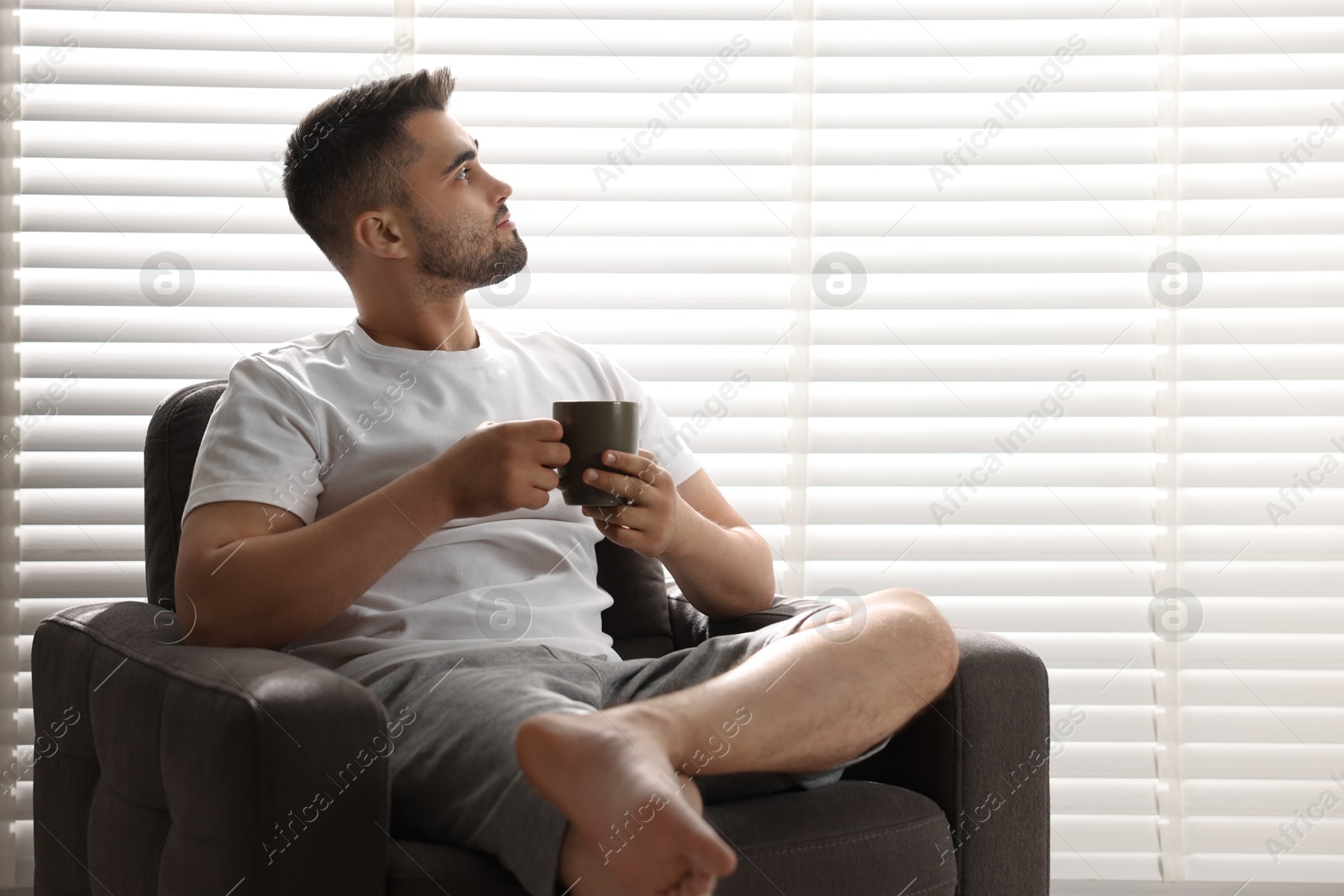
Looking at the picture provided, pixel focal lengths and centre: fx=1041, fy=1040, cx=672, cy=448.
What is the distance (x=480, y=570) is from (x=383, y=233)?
1.90ft

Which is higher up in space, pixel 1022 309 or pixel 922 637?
pixel 1022 309

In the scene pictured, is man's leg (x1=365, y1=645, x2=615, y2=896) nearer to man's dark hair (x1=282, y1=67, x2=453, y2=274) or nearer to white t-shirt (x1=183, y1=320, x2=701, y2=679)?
white t-shirt (x1=183, y1=320, x2=701, y2=679)

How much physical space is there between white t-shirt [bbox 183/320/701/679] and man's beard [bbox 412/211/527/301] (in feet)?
0.36

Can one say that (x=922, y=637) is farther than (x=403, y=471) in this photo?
No

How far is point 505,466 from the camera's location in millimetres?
1286

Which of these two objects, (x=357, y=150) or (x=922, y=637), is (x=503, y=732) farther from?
(x=357, y=150)

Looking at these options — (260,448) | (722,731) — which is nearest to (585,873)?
(722,731)

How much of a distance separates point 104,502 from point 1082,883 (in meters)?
2.09

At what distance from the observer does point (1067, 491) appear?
82.7 inches

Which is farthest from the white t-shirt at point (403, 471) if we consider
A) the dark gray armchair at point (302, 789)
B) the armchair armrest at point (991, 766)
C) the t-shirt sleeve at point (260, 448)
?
the armchair armrest at point (991, 766)

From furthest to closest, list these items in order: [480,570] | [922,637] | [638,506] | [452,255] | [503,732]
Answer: [452,255], [480,570], [638,506], [922,637], [503,732]

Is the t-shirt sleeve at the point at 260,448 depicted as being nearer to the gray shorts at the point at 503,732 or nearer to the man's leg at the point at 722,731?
the gray shorts at the point at 503,732


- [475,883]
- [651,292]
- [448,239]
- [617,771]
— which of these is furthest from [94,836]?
[651,292]

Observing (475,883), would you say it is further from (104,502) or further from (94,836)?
(104,502)
